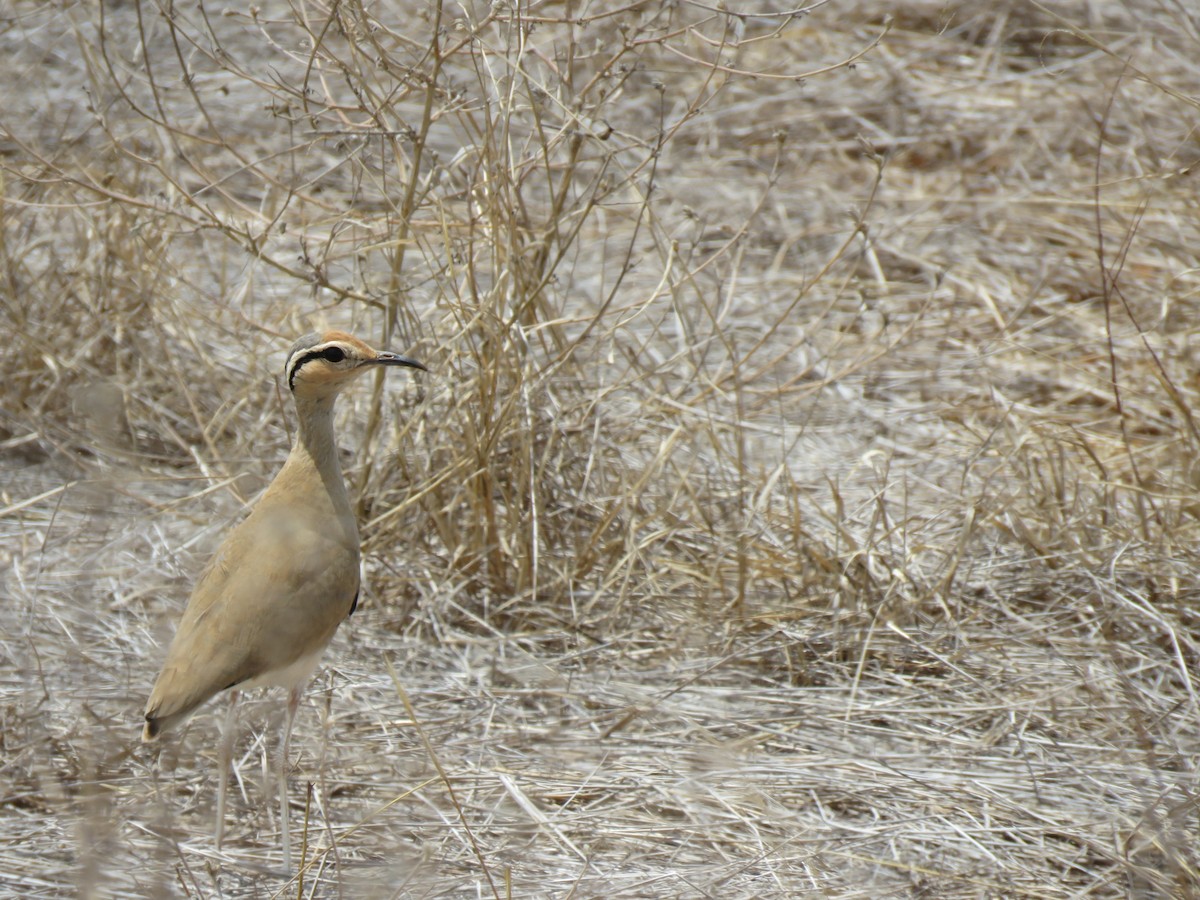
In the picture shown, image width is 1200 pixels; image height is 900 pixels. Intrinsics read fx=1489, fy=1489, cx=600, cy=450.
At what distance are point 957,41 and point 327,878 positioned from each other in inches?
271

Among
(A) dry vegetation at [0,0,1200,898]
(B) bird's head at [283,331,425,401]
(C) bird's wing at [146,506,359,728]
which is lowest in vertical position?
(A) dry vegetation at [0,0,1200,898]

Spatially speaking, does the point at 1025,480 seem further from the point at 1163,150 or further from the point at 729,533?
the point at 1163,150

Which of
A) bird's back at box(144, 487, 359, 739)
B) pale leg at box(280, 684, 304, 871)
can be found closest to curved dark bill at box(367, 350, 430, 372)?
bird's back at box(144, 487, 359, 739)

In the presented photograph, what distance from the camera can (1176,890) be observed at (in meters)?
3.00

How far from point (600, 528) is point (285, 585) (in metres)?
1.31

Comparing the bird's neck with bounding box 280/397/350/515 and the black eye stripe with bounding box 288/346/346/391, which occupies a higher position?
the black eye stripe with bounding box 288/346/346/391

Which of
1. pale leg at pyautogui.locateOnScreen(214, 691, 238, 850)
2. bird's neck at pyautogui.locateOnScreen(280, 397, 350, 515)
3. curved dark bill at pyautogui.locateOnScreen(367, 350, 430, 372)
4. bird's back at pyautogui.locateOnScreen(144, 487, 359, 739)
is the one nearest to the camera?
bird's back at pyautogui.locateOnScreen(144, 487, 359, 739)

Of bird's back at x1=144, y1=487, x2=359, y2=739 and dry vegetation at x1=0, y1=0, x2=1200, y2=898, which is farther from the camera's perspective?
dry vegetation at x1=0, y1=0, x2=1200, y2=898

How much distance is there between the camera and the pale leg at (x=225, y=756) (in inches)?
131

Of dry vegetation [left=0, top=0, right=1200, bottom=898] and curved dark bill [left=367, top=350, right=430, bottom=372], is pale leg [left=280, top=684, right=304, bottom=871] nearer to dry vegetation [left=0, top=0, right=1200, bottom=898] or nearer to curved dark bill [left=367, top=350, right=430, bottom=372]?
dry vegetation [left=0, top=0, right=1200, bottom=898]

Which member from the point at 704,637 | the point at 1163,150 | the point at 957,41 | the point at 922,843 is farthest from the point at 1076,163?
the point at 922,843

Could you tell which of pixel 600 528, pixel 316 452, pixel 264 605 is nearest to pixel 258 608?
pixel 264 605

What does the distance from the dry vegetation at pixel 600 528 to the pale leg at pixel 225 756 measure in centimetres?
10

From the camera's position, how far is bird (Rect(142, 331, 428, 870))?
10.6 feet
